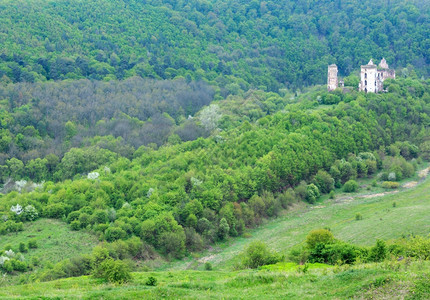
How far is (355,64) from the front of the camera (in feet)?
557

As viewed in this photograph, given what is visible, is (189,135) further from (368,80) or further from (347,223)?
(347,223)

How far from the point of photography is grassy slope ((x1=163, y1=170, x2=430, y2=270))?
213 feet

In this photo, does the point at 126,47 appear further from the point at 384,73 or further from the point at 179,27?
the point at 384,73

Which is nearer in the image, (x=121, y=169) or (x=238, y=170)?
(x=238, y=170)

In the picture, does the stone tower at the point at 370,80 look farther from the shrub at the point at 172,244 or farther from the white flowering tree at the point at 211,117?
the shrub at the point at 172,244

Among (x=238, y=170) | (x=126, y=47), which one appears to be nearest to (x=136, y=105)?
(x=126, y=47)

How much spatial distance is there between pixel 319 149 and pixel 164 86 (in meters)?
63.3

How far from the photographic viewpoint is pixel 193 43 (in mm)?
182875

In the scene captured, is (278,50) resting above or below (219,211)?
above

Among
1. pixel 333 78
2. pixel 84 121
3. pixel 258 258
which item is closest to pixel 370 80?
pixel 333 78

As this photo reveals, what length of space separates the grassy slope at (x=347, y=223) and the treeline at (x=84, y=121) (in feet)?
112

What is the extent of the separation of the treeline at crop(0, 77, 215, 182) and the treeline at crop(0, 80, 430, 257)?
9.56 metres

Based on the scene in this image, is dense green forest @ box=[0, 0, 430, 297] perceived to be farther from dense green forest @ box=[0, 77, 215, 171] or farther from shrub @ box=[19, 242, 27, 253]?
shrub @ box=[19, 242, 27, 253]

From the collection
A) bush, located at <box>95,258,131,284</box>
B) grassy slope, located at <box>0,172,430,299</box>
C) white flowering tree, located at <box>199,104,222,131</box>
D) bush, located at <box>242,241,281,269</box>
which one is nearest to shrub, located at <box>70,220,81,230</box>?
grassy slope, located at <box>0,172,430,299</box>
